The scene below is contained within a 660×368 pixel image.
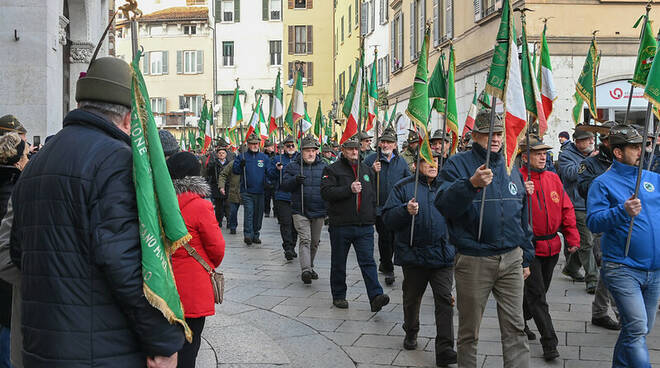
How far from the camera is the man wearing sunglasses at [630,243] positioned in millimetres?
4957

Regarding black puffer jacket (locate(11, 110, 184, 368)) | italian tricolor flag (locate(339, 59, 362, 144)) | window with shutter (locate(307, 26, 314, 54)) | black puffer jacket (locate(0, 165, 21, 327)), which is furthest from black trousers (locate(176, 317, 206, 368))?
window with shutter (locate(307, 26, 314, 54))

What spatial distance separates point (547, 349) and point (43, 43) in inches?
489

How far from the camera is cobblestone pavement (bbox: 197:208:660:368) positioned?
6159 millimetres

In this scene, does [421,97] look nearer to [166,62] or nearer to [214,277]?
[214,277]

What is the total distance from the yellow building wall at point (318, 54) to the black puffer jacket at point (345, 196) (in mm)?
47943

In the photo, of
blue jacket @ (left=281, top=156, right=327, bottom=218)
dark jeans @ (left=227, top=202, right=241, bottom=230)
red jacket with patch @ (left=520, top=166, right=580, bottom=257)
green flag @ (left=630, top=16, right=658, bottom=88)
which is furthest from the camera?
dark jeans @ (left=227, top=202, right=241, bottom=230)

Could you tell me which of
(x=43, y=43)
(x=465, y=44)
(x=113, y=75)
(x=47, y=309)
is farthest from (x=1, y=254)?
(x=465, y=44)

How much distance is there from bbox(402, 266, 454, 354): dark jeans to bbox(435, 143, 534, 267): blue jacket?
3.60ft

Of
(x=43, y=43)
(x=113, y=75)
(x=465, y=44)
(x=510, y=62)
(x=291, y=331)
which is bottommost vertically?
(x=291, y=331)

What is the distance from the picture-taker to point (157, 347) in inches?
110

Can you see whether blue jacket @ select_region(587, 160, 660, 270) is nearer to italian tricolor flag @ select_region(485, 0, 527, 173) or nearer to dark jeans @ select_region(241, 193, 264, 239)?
italian tricolor flag @ select_region(485, 0, 527, 173)

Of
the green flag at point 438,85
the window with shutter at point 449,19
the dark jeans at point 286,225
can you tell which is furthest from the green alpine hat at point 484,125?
the window with shutter at point 449,19

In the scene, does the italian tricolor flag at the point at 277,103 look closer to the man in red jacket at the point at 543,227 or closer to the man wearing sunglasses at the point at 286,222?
the man wearing sunglasses at the point at 286,222

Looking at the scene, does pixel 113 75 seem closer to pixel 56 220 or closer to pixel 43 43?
pixel 56 220
